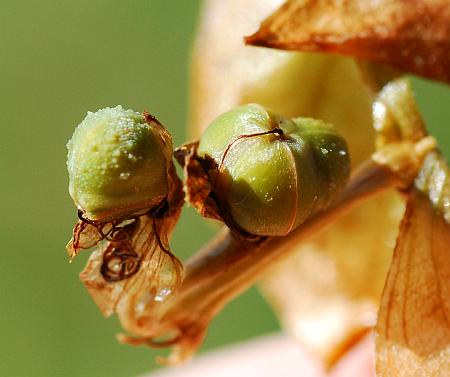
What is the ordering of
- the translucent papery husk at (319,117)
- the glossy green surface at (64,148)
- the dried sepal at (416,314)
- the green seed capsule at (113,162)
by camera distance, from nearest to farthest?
the green seed capsule at (113,162)
the dried sepal at (416,314)
the translucent papery husk at (319,117)
the glossy green surface at (64,148)

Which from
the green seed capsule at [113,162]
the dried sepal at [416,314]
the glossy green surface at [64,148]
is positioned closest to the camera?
the green seed capsule at [113,162]

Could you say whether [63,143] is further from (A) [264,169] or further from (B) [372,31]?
(A) [264,169]

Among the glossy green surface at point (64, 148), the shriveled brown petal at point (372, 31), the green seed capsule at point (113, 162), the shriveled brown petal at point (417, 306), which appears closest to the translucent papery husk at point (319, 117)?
the shriveled brown petal at point (372, 31)

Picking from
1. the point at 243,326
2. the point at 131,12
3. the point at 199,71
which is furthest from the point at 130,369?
the point at 199,71

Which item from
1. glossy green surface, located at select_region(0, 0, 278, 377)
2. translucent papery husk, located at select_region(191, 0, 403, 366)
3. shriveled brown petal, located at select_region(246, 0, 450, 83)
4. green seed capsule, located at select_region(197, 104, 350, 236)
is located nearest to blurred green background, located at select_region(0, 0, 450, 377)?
glossy green surface, located at select_region(0, 0, 278, 377)

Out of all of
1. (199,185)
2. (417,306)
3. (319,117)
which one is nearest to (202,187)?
(199,185)

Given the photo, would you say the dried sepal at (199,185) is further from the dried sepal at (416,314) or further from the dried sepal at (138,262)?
the dried sepal at (416,314)

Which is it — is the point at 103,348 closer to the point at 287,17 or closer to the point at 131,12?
the point at 131,12
